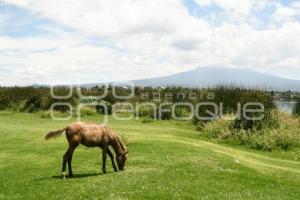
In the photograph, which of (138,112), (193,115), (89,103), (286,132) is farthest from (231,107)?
(89,103)

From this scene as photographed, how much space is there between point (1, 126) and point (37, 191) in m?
→ 22.2

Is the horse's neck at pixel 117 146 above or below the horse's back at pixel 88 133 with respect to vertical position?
below

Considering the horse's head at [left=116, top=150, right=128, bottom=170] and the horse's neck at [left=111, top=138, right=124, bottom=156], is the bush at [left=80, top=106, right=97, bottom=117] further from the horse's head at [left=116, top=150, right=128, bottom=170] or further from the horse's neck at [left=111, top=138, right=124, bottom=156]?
the horse's neck at [left=111, top=138, right=124, bottom=156]

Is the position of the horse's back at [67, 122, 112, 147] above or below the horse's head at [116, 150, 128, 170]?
above

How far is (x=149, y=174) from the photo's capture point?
771 inches

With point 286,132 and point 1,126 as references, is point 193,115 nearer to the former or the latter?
point 286,132

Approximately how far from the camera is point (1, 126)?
3825 cm

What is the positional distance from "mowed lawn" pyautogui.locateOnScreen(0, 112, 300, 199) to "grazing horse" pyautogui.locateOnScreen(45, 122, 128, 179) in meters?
0.71

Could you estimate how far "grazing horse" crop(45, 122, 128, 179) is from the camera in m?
19.5

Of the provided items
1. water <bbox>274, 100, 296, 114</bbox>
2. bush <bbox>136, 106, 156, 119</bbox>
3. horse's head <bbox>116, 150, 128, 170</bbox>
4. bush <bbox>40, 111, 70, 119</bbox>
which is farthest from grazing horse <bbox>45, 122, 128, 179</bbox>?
bush <bbox>40, 111, 70, 119</bbox>

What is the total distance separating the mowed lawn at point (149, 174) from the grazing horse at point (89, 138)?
709 mm

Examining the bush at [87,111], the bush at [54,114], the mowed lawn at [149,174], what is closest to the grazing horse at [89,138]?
the mowed lawn at [149,174]

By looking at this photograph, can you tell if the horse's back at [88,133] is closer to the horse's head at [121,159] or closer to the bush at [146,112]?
the horse's head at [121,159]

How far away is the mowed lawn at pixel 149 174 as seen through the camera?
1692 cm
